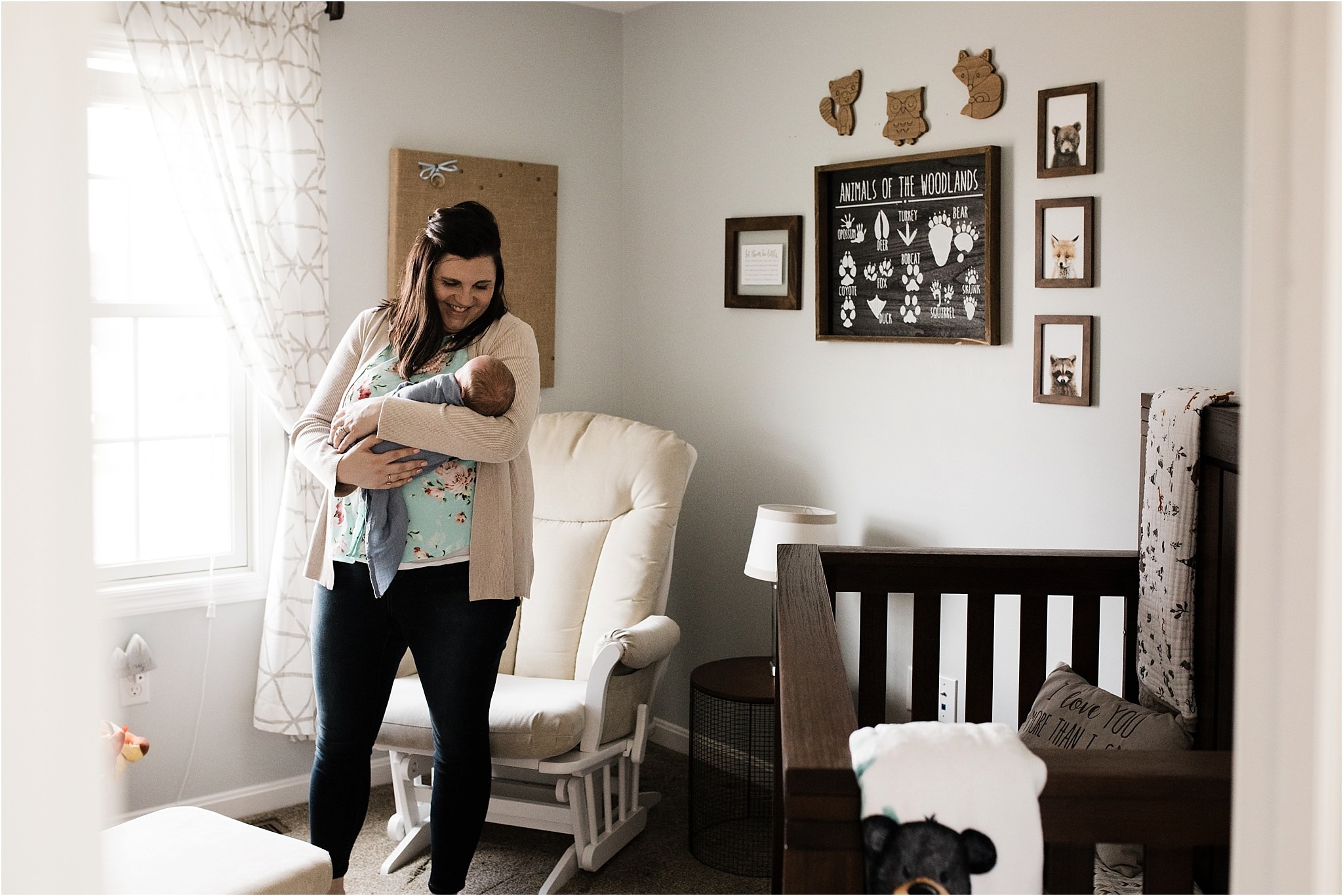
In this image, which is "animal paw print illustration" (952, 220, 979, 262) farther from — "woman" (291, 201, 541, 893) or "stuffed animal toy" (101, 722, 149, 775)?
"stuffed animal toy" (101, 722, 149, 775)

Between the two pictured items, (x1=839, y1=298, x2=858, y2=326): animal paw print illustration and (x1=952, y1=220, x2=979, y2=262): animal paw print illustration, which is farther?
(x1=839, y1=298, x2=858, y2=326): animal paw print illustration

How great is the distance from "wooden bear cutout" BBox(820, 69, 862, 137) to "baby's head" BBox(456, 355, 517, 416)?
152 centimetres

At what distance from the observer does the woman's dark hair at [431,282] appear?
6.89ft

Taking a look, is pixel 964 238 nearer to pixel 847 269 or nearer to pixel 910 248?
pixel 910 248

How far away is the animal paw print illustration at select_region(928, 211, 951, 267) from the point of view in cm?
286

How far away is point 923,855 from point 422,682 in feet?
4.51

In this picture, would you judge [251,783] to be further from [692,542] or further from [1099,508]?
[1099,508]

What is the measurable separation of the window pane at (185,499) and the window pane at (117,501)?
26 mm

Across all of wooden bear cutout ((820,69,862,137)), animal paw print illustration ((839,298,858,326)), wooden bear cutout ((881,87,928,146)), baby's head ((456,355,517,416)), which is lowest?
baby's head ((456,355,517,416))

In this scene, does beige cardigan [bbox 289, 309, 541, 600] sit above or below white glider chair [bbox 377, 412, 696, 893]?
above

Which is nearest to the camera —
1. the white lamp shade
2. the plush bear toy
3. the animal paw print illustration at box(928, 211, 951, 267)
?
the plush bear toy

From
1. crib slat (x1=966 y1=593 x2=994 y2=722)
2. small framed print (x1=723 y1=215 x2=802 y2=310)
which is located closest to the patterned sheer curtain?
small framed print (x1=723 y1=215 x2=802 y2=310)

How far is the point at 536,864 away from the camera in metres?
2.88

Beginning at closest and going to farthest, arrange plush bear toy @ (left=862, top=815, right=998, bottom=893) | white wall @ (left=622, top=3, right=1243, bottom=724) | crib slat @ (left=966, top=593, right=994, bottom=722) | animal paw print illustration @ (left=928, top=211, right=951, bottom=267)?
plush bear toy @ (left=862, top=815, right=998, bottom=893) < crib slat @ (left=966, top=593, right=994, bottom=722) < white wall @ (left=622, top=3, right=1243, bottom=724) < animal paw print illustration @ (left=928, top=211, right=951, bottom=267)
